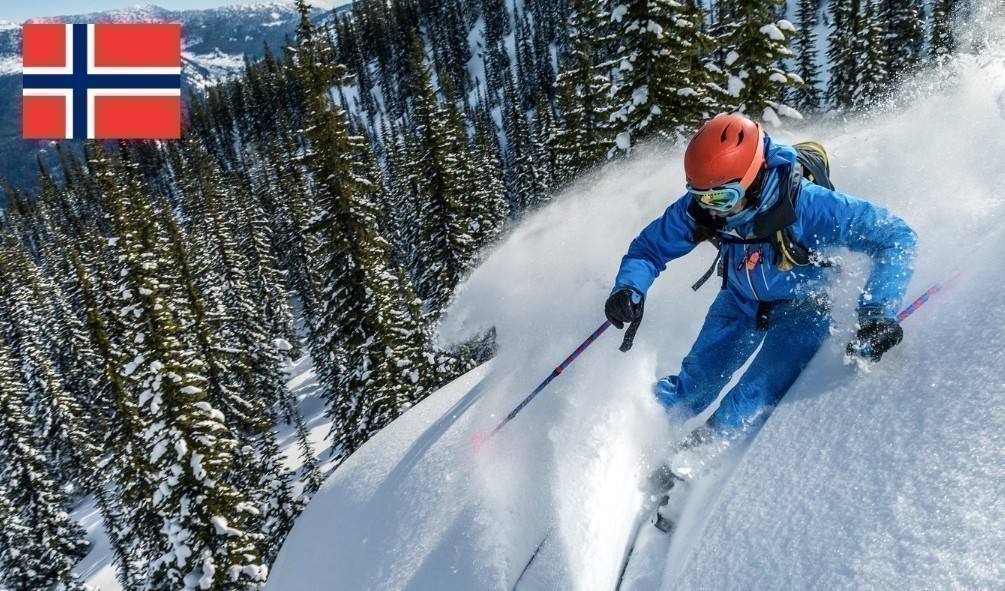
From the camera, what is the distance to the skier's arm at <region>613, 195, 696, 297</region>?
473 centimetres

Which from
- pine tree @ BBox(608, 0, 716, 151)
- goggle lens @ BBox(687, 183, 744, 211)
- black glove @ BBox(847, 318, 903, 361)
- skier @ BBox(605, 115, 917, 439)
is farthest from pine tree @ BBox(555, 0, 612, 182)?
black glove @ BBox(847, 318, 903, 361)

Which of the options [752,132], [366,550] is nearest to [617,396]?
[752,132]

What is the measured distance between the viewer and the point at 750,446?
3848 millimetres

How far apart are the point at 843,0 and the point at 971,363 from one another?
6132cm

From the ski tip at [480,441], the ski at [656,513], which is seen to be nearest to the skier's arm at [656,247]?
the ski at [656,513]

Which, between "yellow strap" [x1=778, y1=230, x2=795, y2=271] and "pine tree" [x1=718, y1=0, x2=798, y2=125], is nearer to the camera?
"yellow strap" [x1=778, y1=230, x2=795, y2=271]

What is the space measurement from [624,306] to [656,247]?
0.68 meters

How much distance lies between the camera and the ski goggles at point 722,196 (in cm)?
391

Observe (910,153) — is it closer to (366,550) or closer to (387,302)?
(366,550)

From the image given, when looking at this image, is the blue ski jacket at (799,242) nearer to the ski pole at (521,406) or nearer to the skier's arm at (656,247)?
the skier's arm at (656,247)

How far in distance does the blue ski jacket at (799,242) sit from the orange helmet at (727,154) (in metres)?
0.18

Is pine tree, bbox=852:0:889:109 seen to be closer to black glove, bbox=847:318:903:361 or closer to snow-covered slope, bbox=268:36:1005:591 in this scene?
snow-covered slope, bbox=268:36:1005:591

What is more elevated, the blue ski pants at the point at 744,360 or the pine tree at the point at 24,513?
the blue ski pants at the point at 744,360

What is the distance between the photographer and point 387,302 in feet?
61.5
